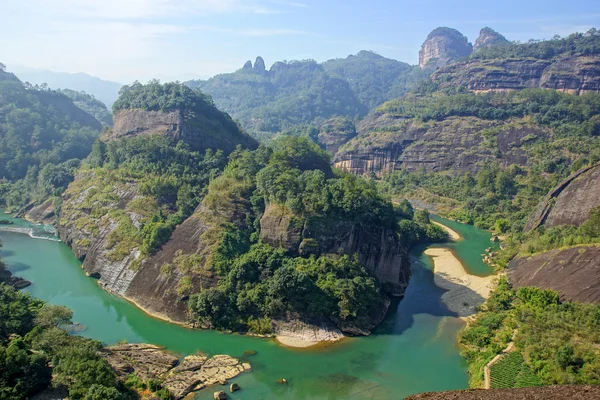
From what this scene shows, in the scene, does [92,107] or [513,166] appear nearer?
[513,166]

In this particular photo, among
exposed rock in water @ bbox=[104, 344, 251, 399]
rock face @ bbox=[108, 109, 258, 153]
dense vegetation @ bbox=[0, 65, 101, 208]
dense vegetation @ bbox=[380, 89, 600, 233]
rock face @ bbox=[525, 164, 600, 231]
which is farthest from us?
dense vegetation @ bbox=[0, 65, 101, 208]

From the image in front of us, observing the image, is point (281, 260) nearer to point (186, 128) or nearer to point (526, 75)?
point (186, 128)

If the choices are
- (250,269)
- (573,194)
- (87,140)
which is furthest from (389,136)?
(250,269)

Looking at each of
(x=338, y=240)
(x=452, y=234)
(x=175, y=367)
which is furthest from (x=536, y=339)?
(x=452, y=234)

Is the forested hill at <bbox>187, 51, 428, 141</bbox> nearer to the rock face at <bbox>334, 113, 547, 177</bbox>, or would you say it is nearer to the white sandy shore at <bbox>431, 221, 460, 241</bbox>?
the rock face at <bbox>334, 113, 547, 177</bbox>

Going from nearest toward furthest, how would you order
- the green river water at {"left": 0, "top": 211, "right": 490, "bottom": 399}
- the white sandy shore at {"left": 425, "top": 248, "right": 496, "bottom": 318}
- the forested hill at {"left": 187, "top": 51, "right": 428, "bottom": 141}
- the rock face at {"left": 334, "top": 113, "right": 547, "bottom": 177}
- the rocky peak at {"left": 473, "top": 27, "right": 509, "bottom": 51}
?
the green river water at {"left": 0, "top": 211, "right": 490, "bottom": 399} → the white sandy shore at {"left": 425, "top": 248, "right": 496, "bottom": 318} → the rock face at {"left": 334, "top": 113, "right": 547, "bottom": 177} → the forested hill at {"left": 187, "top": 51, "right": 428, "bottom": 141} → the rocky peak at {"left": 473, "top": 27, "right": 509, "bottom": 51}

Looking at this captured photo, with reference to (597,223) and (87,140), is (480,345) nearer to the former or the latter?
(597,223)

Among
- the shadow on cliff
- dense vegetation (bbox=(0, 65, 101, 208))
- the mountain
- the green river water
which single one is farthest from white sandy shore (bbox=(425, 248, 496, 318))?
dense vegetation (bbox=(0, 65, 101, 208))
